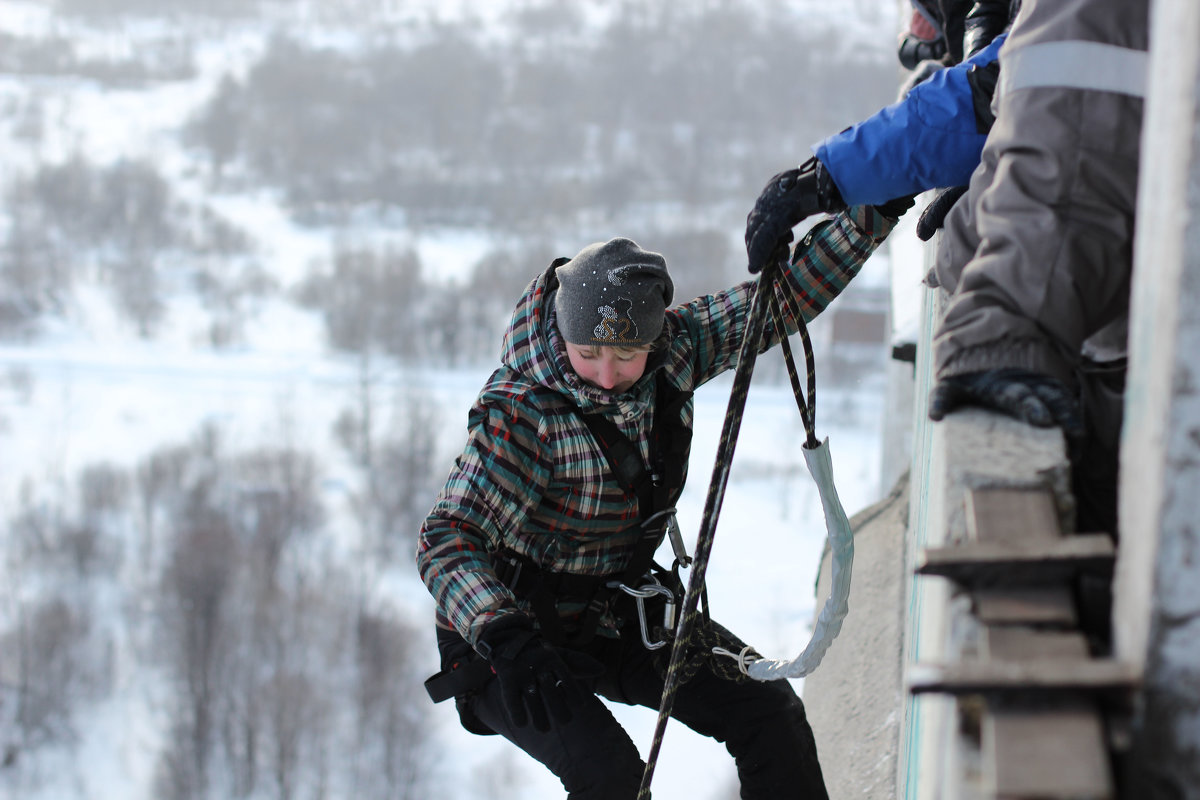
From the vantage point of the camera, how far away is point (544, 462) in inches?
105

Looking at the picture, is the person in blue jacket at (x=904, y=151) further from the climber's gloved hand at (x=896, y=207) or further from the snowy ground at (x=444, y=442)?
the snowy ground at (x=444, y=442)

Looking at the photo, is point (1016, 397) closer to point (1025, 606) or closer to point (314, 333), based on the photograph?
point (1025, 606)

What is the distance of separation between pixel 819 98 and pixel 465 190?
19931mm

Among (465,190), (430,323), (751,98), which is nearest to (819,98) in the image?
(751,98)

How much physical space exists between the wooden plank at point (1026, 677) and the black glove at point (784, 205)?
119 cm

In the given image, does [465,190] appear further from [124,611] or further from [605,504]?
[605,504]

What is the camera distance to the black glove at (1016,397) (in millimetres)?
1688

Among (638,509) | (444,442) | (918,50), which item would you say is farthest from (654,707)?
(444,442)

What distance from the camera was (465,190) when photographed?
60719 millimetres

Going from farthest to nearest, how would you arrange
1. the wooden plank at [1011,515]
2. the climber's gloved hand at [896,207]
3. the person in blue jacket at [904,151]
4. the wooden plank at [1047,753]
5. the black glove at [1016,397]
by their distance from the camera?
the climber's gloved hand at [896,207] → the person in blue jacket at [904,151] → the black glove at [1016,397] → the wooden plank at [1011,515] → the wooden plank at [1047,753]

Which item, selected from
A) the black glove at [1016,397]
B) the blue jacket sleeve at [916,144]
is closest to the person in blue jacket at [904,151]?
the blue jacket sleeve at [916,144]

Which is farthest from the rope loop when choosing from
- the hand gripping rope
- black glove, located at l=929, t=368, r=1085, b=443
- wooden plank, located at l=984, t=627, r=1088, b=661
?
wooden plank, located at l=984, t=627, r=1088, b=661

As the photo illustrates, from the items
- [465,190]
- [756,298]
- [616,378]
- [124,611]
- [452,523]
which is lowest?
[124,611]

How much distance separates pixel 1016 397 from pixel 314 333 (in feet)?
163
